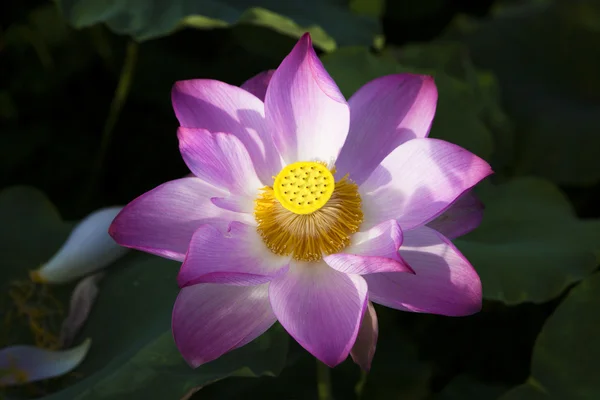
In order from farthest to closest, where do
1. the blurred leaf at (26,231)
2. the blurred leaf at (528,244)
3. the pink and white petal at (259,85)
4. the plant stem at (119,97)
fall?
1. the plant stem at (119,97)
2. the blurred leaf at (26,231)
3. the blurred leaf at (528,244)
4. the pink and white petal at (259,85)

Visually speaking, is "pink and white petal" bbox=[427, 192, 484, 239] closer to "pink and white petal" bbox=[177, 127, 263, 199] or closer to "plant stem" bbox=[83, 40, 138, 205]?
"pink and white petal" bbox=[177, 127, 263, 199]

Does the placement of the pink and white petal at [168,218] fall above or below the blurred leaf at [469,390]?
above

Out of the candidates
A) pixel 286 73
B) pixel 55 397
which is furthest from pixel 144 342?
pixel 286 73

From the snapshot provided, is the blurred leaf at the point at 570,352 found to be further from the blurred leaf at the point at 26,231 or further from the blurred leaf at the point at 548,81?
the blurred leaf at the point at 26,231

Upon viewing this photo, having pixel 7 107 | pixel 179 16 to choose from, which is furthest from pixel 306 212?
pixel 7 107

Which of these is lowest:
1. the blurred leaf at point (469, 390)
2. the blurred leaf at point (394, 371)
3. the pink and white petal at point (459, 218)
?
the blurred leaf at point (469, 390)

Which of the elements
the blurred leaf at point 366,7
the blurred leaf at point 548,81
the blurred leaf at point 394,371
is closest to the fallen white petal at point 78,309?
the blurred leaf at point 394,371
